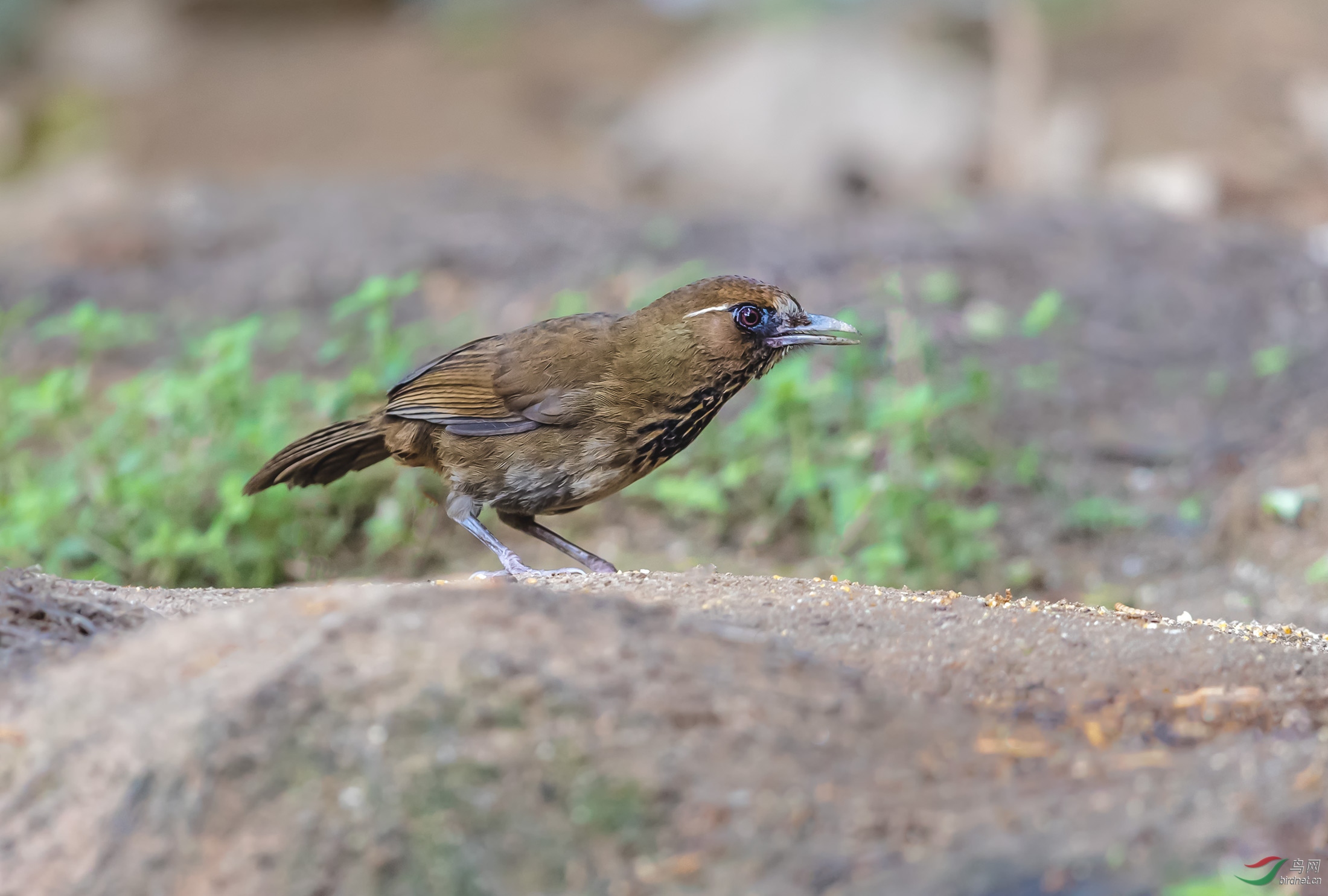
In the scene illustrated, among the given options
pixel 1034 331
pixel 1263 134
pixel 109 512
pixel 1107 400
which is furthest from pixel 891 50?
pixel 109 512

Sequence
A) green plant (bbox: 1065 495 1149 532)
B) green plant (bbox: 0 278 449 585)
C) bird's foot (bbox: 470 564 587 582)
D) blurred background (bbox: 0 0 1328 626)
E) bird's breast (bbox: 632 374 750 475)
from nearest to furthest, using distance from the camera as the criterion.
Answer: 1. bird's foot (bbox: 470 564 587 582)
2. bird's breast (bbox: 632 374 750 475)
3. green plant (bbox: 0 278 449 585)
4. blurred background (bbox: 0 0 1328 626)
5. green plant (bbox: 1065 495 1149 532)

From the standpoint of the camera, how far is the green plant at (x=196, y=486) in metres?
5.38

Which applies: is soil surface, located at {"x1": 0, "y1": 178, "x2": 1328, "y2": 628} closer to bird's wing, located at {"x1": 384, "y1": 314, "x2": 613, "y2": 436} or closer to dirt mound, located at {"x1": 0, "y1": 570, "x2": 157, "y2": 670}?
bird's wing, located at {"x1": 384, "y1": 314, "x2": 613, "y2": 436}

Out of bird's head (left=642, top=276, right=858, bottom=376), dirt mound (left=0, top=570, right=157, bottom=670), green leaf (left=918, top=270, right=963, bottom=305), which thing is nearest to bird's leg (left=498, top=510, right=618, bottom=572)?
bird's head (left=642, top=276, right=858, bottom=376)

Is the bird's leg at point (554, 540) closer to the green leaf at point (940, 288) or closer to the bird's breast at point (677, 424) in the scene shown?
the bird's breast at point (677, 424)

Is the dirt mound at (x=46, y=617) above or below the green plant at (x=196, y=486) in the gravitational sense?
above

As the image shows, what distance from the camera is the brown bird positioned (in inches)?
169

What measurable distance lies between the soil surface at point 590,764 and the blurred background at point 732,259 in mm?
2609

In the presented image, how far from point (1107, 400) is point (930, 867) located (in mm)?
6287

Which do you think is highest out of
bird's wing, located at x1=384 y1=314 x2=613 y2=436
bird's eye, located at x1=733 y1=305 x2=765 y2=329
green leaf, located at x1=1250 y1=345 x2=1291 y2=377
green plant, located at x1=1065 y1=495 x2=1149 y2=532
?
bird's eye, located at x1=733 y1=305 x2=765 y2=329

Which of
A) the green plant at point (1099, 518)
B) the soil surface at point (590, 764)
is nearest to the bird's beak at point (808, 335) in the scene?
the soil surface at point (590, 764)

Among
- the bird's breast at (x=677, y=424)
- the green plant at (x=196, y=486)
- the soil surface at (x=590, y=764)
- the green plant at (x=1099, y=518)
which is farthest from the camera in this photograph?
the green plant at (x=1099, y=518)

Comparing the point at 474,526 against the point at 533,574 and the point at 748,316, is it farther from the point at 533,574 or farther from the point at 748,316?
the point at 748,316

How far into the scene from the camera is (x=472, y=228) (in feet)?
35.2
